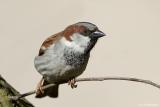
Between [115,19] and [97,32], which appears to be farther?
[115,19]

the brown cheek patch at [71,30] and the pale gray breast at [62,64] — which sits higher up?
the brown cheek patch at [71,30]

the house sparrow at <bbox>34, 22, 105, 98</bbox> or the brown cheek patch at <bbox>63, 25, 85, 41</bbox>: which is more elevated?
the brown cheek patch at <bbox>63, 25, 85, 41</bbox>

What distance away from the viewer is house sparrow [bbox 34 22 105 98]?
1.38m

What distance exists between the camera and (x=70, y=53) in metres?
1.40

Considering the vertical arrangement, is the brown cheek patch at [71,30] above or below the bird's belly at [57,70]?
above

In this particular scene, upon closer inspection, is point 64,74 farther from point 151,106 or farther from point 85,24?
point 151,106

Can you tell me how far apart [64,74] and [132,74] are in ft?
3.03

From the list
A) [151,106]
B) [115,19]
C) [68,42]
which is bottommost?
[151,106]

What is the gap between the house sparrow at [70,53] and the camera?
1.38 m

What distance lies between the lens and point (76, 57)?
1392 millimetres

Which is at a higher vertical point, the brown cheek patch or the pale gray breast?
the brown cheek patch

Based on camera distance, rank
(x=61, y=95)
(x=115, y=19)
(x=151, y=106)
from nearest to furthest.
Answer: (x=151, y=106) → (x=61, y=95) → (x=115, y=19)

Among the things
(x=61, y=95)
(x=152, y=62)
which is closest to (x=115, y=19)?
(x=152, y=62)

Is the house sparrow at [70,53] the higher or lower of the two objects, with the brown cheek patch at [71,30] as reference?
lower
